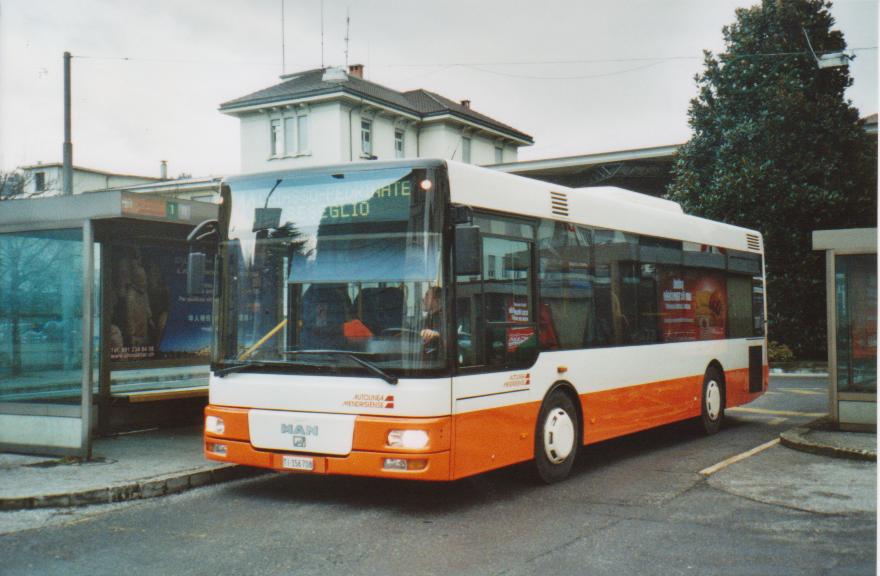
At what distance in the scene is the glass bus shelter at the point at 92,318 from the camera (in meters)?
9.62

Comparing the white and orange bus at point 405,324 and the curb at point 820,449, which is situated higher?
the white and orange bus at point 405,324

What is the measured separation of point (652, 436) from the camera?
1277 cm

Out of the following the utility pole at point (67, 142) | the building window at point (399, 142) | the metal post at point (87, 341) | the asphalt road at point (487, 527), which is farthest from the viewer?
the building window at point (399, 142)

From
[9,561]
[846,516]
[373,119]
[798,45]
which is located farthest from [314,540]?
[373,119]

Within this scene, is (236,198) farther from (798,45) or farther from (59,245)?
(798,45)

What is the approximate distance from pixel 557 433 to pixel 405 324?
239 cm

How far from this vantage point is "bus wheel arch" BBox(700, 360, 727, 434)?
40.9ft

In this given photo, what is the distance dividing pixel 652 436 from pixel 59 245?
800cm

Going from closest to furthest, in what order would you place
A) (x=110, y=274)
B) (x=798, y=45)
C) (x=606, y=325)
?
(x=606, y=325), (x=110, y=274), (x=798, y=45)

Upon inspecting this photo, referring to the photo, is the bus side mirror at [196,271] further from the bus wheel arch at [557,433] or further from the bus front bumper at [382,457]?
the bus wheel arch at [557,433]

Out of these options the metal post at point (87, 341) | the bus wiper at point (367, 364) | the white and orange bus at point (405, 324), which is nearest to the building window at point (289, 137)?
Answer: the metal post at point (87, 341)

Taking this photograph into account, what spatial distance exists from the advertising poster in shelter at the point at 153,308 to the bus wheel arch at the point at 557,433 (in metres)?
5.47

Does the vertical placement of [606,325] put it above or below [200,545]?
above

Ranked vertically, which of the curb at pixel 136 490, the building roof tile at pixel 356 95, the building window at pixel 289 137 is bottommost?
the curb at pixel 136 490
